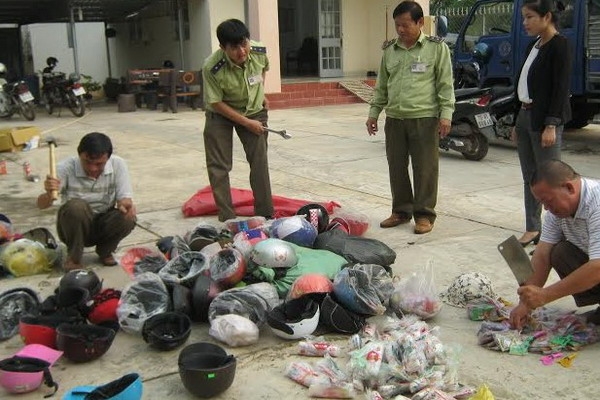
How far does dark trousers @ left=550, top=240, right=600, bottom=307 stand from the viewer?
3.13 metres

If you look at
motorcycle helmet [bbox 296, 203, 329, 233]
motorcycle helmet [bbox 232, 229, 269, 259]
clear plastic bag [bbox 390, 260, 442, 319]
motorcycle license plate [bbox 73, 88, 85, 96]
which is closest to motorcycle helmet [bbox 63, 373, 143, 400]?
motorcycle helmet [bbox 232, 229, 269, 259]

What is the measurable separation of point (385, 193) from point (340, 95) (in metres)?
9.92

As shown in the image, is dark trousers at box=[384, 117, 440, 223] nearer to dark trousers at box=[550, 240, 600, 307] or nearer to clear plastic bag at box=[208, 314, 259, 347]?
dark trousers at box=[550, 240, 600, 307]

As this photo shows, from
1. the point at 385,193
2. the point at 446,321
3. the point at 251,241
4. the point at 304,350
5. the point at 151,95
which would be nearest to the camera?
the point at 304,350

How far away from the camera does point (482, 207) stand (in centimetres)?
587

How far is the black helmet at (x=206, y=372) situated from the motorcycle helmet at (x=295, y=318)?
0.42 meters

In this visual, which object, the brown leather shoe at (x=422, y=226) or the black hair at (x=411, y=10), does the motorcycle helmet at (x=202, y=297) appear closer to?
the brown leather shoe at (x=422, y=226)

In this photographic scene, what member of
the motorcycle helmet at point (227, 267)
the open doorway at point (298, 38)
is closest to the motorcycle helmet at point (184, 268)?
the motorcycle helmet at point (227, 267)

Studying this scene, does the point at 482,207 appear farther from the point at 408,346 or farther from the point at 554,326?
the point at 408,346

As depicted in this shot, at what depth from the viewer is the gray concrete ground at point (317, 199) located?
2.91 m

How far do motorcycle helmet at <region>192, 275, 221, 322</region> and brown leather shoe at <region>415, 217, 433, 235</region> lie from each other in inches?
81.5

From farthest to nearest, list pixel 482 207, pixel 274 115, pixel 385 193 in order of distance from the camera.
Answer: pixel 274 115 < pixel 385 193 < pixel 482 207

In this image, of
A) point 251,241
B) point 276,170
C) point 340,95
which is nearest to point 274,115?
point 340,95

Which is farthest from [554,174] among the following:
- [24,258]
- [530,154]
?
[24,258]
